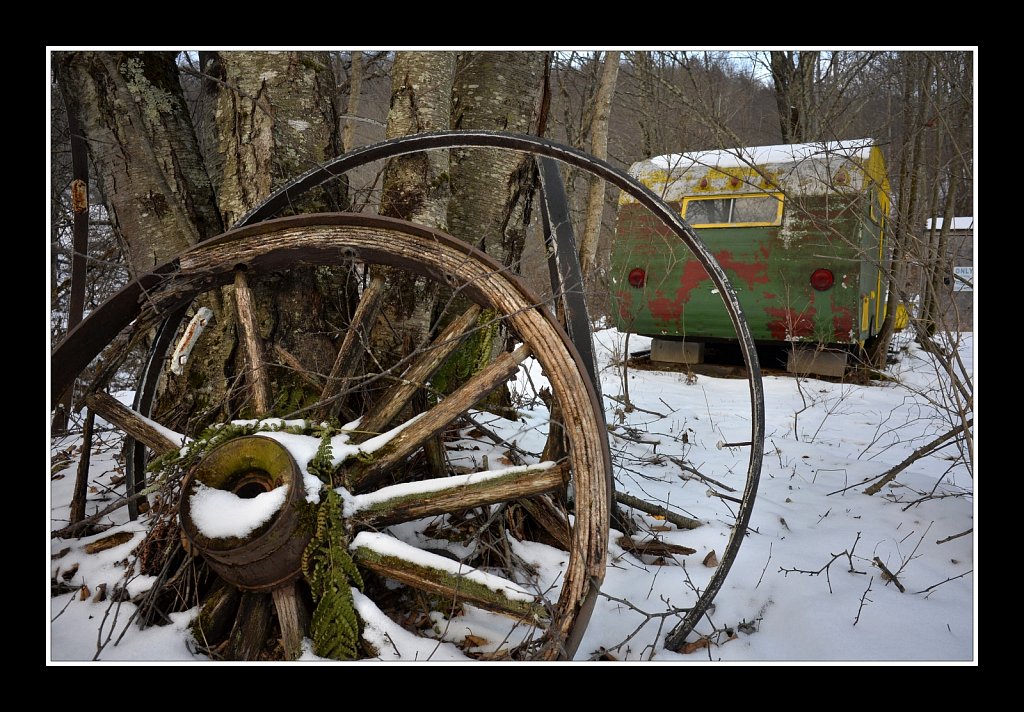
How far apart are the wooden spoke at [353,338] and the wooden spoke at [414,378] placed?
5.6 inches

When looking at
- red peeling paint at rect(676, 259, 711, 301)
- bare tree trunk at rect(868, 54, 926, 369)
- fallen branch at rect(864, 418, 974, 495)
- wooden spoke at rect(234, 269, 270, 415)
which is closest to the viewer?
wooden spoke at rect(234, 269, 270, 415)

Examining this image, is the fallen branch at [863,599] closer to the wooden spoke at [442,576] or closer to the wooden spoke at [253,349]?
the wooden spoke at [442,576]

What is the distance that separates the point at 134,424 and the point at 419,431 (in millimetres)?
966

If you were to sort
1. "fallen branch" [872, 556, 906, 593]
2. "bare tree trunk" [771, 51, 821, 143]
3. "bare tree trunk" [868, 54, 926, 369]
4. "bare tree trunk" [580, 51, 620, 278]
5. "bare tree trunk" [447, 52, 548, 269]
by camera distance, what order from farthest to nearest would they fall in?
"bare tree trunk" [771, 51, 821, 143]
"bare tree trunk" [580, 51, 620, 278]
"bare tree trunk" [868, 54, 926, 369]
"bare tree trunk" [447, 52, 548, 269]
"fallen branch" [872, 556, 906, 593]

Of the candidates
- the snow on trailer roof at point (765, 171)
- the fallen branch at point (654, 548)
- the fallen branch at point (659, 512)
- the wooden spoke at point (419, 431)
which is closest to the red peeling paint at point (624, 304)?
the snow on trailer roof at point (765, 171)

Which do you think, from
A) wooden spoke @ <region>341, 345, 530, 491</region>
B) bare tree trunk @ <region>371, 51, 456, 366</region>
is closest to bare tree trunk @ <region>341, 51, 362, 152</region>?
bare tree trunk @ <region>371, 51, 456, 366</region>

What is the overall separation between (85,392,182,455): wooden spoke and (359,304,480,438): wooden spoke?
2.08 feet

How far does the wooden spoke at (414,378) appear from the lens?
6.03ft

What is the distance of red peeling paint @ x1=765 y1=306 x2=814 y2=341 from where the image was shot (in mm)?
5344

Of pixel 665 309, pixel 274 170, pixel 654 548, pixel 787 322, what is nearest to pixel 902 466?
pixel 654 548

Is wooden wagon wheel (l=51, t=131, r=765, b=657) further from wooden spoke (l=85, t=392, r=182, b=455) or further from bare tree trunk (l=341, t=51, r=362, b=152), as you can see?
bare tree trunk (l=341, t=51, r=362, b=152)

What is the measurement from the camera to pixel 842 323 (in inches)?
206
